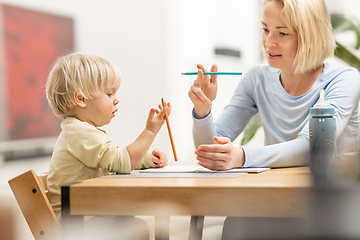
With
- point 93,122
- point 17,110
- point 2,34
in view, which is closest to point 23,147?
point 17,110

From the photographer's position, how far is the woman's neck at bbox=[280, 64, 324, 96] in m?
1.35

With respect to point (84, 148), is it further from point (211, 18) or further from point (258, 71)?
point (211, 18)

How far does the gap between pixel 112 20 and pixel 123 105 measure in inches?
32.0

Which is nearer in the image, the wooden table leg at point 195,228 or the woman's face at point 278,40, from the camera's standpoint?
the wooden table leg at point 195,228

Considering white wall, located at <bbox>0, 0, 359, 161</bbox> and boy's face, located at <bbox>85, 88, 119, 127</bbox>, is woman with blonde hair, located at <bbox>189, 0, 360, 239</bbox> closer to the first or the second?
boy's face, located at <bbox>85, 88, 119, 127</bbox>

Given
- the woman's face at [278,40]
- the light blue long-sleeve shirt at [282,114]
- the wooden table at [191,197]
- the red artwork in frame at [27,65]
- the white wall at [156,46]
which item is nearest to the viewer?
the wooden table at [191,197]

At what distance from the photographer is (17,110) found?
295cm

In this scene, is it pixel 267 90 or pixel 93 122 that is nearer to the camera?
pixel 93 122

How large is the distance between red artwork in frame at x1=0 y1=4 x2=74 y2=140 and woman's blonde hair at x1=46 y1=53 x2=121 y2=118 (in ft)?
→ 6.37

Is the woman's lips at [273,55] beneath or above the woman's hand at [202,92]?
above

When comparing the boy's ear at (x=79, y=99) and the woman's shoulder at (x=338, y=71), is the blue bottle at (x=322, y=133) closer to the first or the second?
the woman's shoulder at (x=338, y=71)

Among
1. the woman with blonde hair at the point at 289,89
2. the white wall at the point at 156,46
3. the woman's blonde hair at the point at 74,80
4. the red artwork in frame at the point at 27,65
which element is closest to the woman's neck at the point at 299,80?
the woman with blonde hair at the point at 289,89

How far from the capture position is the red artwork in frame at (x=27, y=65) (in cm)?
289

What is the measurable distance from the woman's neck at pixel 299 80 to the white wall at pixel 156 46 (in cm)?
244
